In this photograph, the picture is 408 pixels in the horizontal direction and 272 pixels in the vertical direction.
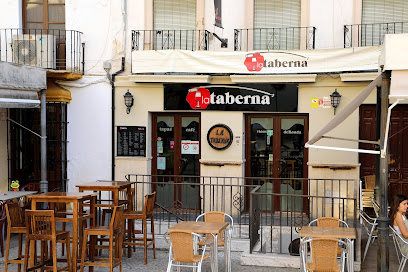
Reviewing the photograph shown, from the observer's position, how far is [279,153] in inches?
569

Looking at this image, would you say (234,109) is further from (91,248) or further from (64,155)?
(91,248)

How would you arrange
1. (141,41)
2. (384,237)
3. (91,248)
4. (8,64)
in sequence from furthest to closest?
(141,41) < (8,64) < (91,248) < (384,237)

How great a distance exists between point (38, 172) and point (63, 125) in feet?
4.47

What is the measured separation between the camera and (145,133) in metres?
14.7

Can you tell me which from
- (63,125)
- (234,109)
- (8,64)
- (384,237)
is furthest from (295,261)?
(63,125)

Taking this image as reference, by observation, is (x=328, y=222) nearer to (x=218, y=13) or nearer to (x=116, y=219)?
(x=116, y=219)

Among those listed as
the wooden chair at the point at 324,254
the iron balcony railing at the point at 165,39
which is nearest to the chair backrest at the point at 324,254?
the wooden chair at the point at 324,254

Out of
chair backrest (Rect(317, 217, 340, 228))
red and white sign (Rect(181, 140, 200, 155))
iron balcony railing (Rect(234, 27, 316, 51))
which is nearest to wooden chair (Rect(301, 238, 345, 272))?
chair backrest (Rect(317, 217, 340, 228))

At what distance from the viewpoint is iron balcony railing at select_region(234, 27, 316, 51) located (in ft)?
47.0

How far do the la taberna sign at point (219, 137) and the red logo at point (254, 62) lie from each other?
61.6 inches

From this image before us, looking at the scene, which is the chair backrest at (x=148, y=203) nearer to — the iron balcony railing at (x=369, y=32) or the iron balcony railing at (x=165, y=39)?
the iron balcony railing at (x=165, y=39)

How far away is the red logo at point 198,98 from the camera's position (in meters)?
14.4

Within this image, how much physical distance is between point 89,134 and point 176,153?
2.18 metres

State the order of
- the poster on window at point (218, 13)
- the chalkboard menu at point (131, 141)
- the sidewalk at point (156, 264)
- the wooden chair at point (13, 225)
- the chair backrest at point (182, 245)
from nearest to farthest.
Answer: the chair backrest at point (182, 245) < the wooden chair at point (13, 225) < the sidewalk at point (156, 264) < the poster on window at point (218, 13) < the chalkboard menu at point (131, 141)
